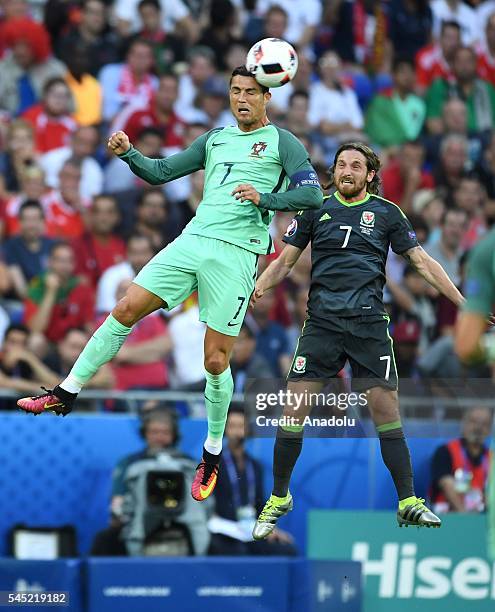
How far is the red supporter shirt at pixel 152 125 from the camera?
52.3 feet

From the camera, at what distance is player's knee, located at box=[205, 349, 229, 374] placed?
10.1 m

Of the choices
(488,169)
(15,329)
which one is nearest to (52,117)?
(15,329)

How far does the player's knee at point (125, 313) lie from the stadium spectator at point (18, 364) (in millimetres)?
3362

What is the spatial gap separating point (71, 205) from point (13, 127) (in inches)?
38.5

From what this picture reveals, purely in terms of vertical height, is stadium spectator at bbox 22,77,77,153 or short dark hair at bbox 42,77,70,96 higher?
short dark hair at bbox 42,77,70,96

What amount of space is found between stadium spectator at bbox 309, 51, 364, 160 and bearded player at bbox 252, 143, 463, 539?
6866mm

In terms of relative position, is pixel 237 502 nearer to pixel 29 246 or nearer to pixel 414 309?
pixel 414 309

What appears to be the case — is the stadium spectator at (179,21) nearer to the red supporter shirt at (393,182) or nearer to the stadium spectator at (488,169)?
the red supporter shirt at (393,182)

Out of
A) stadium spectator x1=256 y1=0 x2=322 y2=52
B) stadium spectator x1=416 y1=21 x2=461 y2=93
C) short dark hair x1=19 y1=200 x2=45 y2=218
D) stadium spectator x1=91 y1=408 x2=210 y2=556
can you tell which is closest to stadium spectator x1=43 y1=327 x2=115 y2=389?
stadium spectator x1=91 y1=408 x2=210 y2=556

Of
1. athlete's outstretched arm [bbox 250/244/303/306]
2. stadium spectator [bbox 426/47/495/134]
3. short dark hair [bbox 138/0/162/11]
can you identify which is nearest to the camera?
athlete's outstretched arm [bbox 250/244/303/306]

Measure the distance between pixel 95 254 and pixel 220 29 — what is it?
14.5ft

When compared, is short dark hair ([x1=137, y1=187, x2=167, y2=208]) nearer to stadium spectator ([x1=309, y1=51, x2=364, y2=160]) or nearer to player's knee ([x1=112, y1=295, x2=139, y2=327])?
stadium spectator ([x1=309, y1=51, x2=364, y2=160])

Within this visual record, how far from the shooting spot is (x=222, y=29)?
17922 mm

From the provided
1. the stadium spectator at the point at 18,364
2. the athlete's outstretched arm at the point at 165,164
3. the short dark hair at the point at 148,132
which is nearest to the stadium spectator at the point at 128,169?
the short dark hair at the point at 148,132
